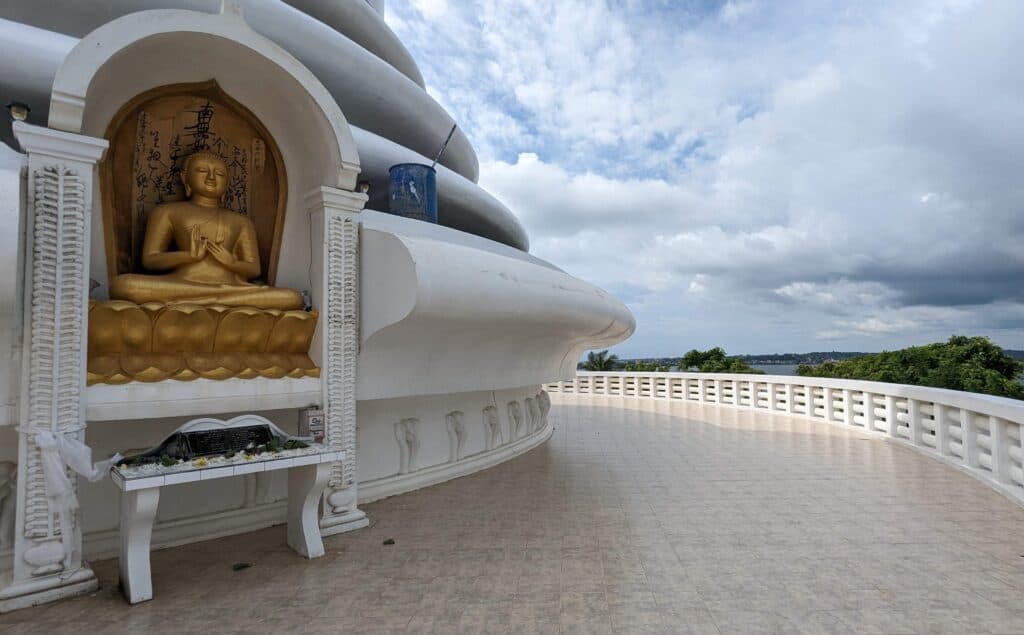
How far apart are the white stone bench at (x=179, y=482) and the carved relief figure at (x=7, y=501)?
890 millimetres

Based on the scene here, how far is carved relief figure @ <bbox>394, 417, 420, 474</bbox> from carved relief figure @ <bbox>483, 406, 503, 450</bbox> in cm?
163

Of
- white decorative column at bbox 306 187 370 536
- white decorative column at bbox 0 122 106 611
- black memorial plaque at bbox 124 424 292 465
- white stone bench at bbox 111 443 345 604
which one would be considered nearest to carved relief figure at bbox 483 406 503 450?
white decorative column at bbox 306 187 370 536

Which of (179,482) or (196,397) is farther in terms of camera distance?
(196,397)

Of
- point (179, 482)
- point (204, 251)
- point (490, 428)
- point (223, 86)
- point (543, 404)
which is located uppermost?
point (223, 86)

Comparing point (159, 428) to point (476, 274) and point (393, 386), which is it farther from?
point (476, 274)

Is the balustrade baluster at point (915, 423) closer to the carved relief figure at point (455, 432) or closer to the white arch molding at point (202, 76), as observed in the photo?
the carved relief figure at point (455, 432)

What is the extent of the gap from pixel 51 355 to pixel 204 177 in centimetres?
218

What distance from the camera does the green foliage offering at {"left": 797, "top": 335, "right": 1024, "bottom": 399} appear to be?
24453mm

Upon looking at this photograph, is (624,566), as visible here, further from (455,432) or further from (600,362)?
(600,362)

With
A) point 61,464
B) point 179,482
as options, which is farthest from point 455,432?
point 61,464

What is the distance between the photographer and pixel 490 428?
8625mm

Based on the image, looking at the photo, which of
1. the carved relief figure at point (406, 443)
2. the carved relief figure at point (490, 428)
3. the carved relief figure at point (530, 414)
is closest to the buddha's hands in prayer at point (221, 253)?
the carved relief figure at point (406, 443)

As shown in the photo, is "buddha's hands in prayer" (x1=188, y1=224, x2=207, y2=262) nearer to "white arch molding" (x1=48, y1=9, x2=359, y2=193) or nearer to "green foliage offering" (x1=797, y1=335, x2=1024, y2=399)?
"white arch molding" (x1=48, y1=9, x2=359, y2=193)

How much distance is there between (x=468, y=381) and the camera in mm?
7250
